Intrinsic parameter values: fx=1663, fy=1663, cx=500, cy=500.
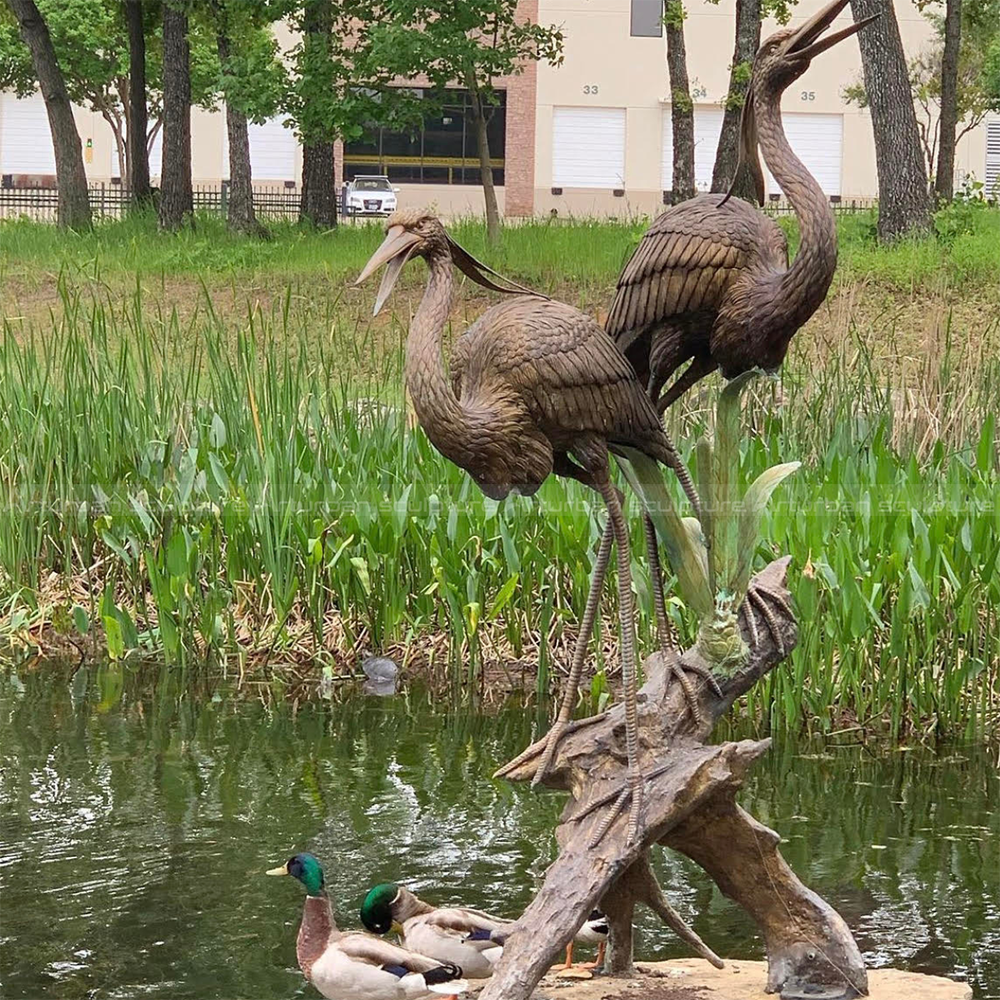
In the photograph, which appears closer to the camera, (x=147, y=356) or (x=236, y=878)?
(x=236, y=878)

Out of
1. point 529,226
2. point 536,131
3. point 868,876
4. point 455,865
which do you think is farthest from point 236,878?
point 536,131

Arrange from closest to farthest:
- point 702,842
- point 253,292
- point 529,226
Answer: point 702,842 < point 253,292 < point 529,226

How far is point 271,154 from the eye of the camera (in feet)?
148

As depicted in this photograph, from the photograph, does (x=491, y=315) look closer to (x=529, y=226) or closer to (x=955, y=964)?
(x=955, y=964)

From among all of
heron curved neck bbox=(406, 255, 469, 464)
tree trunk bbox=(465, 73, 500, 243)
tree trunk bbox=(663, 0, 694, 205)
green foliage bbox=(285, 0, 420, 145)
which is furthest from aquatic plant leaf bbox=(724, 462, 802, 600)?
tree trunk bbox=(663, 0, 694, 205)

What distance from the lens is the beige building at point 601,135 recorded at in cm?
4091

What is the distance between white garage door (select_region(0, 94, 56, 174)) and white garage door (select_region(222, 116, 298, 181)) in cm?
518

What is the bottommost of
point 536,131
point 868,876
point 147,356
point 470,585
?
point 868,876

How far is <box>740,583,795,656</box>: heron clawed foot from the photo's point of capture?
12.4ft

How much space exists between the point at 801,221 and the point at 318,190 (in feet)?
57.6

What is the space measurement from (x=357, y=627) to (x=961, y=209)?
10.5 metres

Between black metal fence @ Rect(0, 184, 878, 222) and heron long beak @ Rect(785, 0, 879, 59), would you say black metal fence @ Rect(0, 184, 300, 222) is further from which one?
heron long beak @ Rect(785, 0, 879, 59)

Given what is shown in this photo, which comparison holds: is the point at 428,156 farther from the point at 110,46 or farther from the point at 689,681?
the point at 689,681

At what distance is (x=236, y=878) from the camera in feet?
15.6
